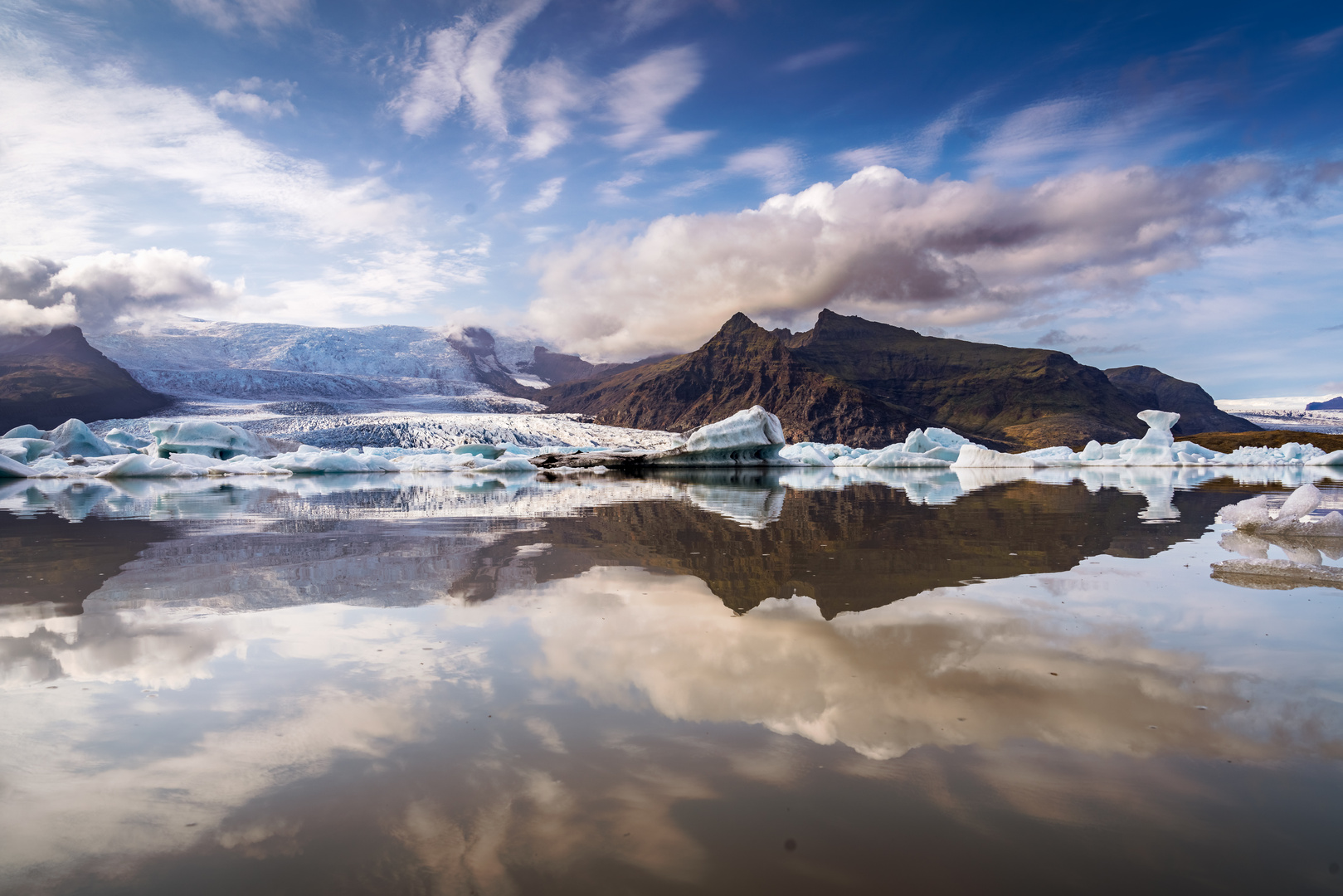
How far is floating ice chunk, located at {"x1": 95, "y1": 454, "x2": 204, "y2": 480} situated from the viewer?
2988 centimetres

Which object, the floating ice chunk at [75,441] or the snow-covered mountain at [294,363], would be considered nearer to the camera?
the floating ice chunk at [75,441]

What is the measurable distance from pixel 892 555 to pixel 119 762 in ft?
22.6

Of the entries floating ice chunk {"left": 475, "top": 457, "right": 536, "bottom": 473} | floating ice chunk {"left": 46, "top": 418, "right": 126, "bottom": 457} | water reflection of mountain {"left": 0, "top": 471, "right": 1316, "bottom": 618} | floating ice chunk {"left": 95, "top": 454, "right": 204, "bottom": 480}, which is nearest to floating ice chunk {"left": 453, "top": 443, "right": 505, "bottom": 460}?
floating ice chunk {"left": 475, "top": 457, "right": 536, "bottom": 473}

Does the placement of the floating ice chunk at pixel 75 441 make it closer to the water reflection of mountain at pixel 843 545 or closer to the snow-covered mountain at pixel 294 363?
the water reflection of mountain at pixel 843 545

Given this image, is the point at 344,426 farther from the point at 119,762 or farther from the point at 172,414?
the point at 119,762

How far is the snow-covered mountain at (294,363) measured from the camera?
8969 centimetres

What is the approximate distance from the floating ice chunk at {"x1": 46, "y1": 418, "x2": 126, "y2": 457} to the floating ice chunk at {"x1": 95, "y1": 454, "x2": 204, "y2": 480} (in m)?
11.4

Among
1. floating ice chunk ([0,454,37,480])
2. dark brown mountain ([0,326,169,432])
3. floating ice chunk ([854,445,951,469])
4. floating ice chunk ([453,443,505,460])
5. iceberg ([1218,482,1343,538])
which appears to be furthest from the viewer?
dark brown mountain ([0,326,169,432])

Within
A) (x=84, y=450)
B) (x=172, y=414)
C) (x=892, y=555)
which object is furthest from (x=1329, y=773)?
(x=172, y=414)

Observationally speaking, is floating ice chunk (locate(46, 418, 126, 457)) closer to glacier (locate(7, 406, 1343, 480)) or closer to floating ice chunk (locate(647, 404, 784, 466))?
glacier (locate(7, 406, 1343, 480))

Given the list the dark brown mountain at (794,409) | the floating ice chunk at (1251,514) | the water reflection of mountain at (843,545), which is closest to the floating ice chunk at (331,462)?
Answer: the water reflection of mountain at (843,545)

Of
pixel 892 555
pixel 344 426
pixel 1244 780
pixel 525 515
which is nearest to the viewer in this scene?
pixel 1244 780

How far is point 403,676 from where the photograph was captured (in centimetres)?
366

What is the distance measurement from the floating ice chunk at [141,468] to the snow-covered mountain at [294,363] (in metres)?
55.5
